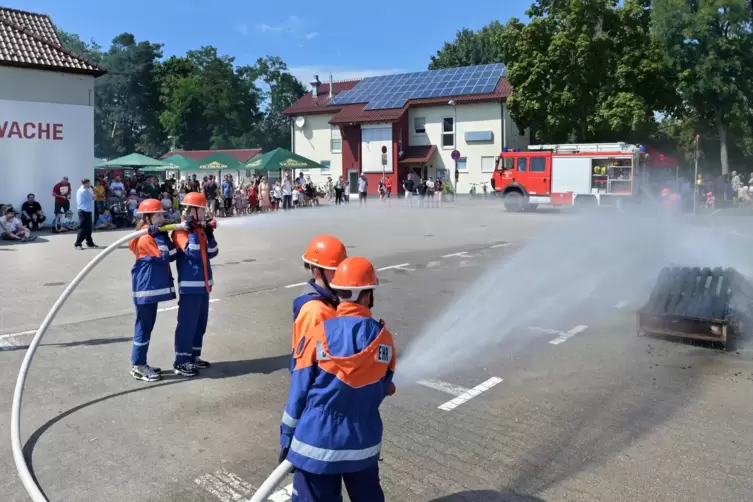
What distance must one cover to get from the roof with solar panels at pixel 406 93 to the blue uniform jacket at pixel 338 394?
39410mm

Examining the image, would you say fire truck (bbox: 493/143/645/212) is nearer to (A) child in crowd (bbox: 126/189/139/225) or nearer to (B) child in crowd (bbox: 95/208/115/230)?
(A) child in crowd (bbox: 126/189/139/225)

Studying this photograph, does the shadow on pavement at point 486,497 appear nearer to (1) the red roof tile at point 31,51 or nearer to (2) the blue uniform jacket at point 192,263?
(2) the blue uniform jacket at point 192,263

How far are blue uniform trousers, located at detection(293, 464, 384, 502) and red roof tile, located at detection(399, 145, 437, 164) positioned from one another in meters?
40.5

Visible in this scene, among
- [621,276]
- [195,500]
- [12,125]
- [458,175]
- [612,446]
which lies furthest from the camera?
[458,175]

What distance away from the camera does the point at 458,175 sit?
141 ft

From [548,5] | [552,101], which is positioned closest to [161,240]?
[552,101]

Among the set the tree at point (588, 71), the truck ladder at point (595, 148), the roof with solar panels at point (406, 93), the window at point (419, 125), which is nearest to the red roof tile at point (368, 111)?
the roof with solar panels at point (406, 93)

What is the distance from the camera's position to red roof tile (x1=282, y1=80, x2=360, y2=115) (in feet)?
155

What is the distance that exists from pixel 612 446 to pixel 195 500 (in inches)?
119

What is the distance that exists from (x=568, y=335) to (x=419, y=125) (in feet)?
123

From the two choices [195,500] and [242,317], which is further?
[242,317]

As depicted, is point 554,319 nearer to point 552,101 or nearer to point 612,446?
point 612,446

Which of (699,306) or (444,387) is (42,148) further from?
(699,306)

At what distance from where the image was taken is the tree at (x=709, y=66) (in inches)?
1077
